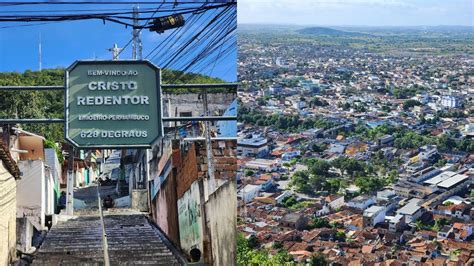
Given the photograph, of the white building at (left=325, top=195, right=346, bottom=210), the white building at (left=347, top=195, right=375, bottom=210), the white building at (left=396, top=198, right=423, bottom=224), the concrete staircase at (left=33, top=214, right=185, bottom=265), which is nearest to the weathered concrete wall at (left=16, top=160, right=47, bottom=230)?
the concrete staircase at (left=33, top=214, right=185, bottom=265)

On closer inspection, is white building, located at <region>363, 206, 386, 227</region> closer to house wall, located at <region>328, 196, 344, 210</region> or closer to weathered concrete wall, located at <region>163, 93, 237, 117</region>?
house wall, located at <region>328, 196, 344, 210</region>

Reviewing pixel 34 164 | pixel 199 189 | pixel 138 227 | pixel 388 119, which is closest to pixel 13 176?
pixel 34 164

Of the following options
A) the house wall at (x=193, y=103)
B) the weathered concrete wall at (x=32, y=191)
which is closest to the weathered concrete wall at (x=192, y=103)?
the house wall at (x=193, y=103)

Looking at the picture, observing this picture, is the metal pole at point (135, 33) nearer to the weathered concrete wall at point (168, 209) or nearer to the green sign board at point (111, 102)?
the green sign board at point (111, 102)

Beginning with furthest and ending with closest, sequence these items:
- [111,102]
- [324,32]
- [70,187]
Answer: [70,187] < [324,32] < [111,102]

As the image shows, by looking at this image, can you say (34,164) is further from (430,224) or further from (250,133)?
(430,224)

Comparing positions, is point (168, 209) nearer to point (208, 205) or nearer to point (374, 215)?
point (208, 205)

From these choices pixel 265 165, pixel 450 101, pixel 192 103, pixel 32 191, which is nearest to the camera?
pixel 265 165

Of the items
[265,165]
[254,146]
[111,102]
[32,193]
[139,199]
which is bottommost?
[139,199]

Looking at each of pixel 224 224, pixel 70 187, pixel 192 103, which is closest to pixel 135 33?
pixel 192 103
